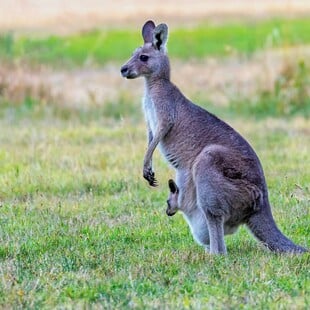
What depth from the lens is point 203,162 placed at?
23.5 ft

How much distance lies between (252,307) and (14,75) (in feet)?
36.0

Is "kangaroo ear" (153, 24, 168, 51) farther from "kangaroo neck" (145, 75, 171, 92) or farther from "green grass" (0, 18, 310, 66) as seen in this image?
"green grass" (0, 18, 310, 66)

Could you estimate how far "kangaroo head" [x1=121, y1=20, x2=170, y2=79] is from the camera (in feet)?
26.6

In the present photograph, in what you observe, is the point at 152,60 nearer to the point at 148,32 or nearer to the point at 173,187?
the point at 148,32

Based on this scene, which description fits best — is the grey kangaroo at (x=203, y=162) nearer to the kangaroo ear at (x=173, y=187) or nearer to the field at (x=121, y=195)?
the kangaroo ear at (x=173, y=187)

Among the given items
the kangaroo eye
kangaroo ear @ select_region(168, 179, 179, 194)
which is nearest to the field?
kangaroo ear @ select_region(168, 179, 179, 194)

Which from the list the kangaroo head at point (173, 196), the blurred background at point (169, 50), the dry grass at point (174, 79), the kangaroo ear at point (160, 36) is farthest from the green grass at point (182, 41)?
the kangaroo head at point (173, 196)

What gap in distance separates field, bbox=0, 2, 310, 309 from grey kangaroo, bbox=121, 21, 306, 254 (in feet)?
0.79

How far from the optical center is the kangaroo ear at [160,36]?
8.11m

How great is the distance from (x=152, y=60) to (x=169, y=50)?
16.8 meters

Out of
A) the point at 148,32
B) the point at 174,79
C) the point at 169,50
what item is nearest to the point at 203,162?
the point at 148,32

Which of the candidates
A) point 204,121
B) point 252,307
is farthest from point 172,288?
point 204,121

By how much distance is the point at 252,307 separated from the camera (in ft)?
19.0

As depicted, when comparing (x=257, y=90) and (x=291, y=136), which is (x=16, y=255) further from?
(x=257, y=90)
